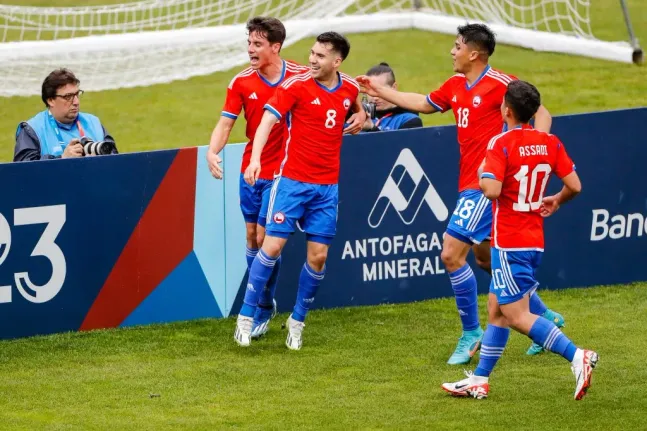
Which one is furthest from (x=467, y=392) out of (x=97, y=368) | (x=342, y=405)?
(x=97, y=368)

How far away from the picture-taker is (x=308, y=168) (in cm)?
862

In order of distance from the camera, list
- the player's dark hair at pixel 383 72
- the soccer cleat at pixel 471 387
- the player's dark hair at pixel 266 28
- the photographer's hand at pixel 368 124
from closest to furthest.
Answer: the soccer cleat at pixel 471 387 → the player's dark hair at pixel 266 28 → the photographer's hand at pixel 368 124 → the player's dark hair at pixel 383 72

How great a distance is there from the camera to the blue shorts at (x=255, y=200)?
9023mm

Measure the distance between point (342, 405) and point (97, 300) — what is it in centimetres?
253

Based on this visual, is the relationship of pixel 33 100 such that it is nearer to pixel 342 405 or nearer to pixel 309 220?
pixel 309 220

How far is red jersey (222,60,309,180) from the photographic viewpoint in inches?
352

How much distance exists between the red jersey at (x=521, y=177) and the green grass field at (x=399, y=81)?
28.0 ft

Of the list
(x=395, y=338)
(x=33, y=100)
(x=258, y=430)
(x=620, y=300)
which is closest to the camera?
(x=258, y=430)

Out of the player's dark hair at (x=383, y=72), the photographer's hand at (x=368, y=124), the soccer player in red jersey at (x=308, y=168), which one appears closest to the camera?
the soccer player in red jersey at (x=308, y=168)

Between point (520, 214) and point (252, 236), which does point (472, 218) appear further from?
point (252, 236)

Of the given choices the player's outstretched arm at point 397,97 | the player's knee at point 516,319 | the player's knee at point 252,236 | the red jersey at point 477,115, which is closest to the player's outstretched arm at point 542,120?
the red jersey at point 477,115

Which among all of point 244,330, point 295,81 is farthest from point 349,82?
point 244,330

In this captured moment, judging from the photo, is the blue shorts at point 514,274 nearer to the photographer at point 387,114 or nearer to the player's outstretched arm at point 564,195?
the player's outstretched arm at point 564,195

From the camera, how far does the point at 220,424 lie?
7.04 metres
